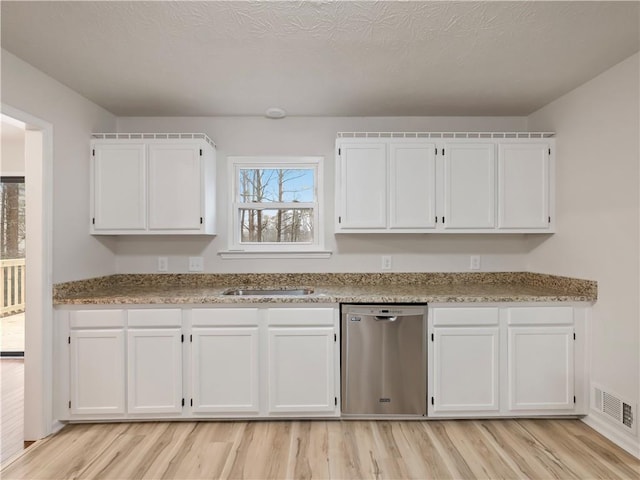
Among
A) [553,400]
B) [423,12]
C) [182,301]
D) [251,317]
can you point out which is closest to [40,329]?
[182,301]

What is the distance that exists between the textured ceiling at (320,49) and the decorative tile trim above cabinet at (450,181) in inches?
13.9

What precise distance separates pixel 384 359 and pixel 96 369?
197 cm

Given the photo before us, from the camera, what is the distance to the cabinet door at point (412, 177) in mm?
2830

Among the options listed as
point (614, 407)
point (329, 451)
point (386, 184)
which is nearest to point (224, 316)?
point (329, 451)

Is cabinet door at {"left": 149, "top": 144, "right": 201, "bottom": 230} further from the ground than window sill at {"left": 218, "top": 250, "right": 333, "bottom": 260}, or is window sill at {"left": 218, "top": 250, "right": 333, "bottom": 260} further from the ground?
cabinet door at {"left": 149, "top": 144, "right": 201, "bottom": 230}

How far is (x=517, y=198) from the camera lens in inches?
112

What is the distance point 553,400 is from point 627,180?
1.53 metres

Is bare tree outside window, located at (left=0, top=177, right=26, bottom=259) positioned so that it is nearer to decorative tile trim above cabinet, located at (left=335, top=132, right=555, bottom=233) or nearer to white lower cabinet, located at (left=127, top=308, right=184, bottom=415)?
white lower cabinet, located at (left=127, top=308, right=184, bottom=415)

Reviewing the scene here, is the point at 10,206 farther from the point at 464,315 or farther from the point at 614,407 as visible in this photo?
the point at 614,407

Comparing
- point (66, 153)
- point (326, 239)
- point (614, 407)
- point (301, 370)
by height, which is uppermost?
point (66, 153)

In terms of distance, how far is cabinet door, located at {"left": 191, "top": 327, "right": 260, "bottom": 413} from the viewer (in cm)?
246

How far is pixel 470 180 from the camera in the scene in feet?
9.30

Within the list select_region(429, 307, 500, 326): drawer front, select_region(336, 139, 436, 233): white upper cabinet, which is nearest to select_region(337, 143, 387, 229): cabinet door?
select_region(336, 139, 436, 233): white upper cabinet

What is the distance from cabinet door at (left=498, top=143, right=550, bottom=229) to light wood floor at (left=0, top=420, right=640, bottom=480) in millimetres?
1493
